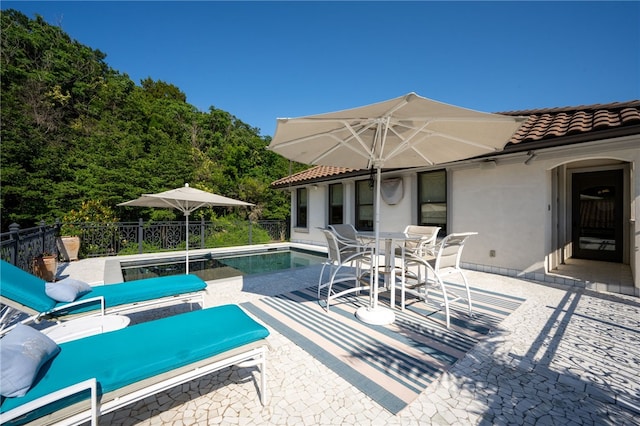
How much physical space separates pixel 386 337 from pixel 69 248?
10.3 meters

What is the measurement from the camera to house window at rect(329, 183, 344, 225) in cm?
1088

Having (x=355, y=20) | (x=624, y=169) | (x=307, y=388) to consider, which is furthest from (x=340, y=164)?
(x=624, y=169)

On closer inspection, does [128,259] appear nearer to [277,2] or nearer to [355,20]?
[277,2]

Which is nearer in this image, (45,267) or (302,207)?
(45,267)

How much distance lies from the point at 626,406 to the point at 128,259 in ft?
37.0

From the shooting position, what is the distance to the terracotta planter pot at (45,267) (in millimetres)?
5480

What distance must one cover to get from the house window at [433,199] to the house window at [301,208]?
19.5 feet

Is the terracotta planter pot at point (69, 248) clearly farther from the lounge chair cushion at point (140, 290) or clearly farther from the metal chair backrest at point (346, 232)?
the metal chair backrest at point (346, 232)

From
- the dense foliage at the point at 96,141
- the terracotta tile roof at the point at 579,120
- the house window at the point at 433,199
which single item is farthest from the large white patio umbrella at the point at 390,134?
the dense foliage at the point at 96,141

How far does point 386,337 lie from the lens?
3.10 meters

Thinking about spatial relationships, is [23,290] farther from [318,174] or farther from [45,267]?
[318,174]

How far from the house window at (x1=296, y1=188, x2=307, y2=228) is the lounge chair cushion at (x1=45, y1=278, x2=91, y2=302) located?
31.9 feet

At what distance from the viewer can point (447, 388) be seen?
221 centimetres

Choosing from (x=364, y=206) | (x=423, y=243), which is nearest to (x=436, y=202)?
(x=364, y=206)
